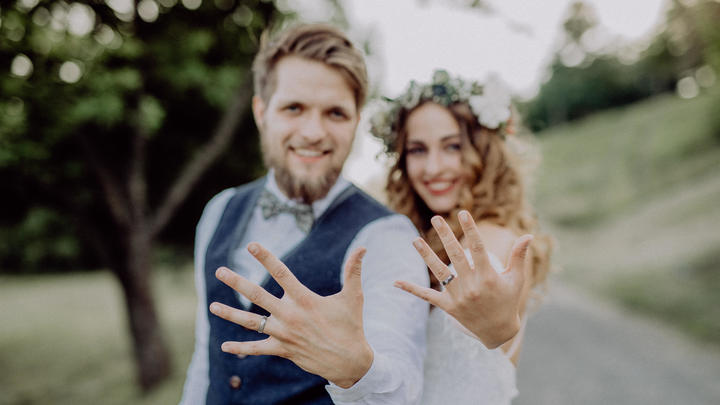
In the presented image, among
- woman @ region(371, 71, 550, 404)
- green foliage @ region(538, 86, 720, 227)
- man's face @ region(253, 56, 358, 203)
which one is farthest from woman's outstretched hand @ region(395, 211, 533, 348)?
green foliage @ region(538, 86, 720, 227)

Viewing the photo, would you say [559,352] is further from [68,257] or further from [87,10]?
[68,257]

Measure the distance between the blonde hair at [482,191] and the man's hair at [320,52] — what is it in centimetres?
56

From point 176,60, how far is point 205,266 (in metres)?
4.12

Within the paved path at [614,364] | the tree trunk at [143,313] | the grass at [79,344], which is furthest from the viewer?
the grass at [79,344]

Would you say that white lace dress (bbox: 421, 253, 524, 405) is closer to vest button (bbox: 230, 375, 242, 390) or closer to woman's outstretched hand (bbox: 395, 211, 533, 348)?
woman's outstretched hand (bbox: 395, 211, 533, 348)

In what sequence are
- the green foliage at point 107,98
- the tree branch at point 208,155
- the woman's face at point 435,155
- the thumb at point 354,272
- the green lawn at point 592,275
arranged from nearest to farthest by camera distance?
the thumb at point 354,272 → the woman's face at point 435,155 → the green foliage at point 107,98 → the tree branch at point 208,155 → the green lawn at point 592,275

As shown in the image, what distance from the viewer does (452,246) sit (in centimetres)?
125

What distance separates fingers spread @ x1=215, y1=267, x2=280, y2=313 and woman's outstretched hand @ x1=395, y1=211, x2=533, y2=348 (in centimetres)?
36

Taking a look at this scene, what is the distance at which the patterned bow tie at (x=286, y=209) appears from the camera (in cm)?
188

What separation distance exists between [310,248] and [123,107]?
4.06 m

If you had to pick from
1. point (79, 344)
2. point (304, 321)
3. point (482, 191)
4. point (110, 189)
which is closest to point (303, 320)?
point (304, 321)

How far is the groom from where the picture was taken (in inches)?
52.2

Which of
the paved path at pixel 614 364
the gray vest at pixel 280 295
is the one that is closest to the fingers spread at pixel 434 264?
the gray vest at pixel 280 295

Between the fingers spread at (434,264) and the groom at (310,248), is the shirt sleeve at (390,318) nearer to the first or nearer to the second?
the groom at (310,248)
